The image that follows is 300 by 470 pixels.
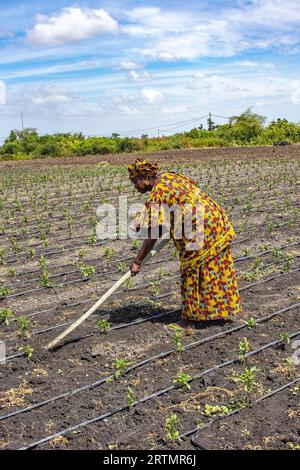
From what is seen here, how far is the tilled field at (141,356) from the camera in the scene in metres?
3.08

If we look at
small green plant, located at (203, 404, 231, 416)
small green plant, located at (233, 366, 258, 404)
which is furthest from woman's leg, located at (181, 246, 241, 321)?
small green plant, located at (203, 404, 231, 416)

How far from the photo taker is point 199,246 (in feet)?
13.4

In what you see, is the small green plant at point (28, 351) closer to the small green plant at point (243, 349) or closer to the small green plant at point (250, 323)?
the small green plant at point (243, 349)

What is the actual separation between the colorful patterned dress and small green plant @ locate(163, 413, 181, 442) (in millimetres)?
1255

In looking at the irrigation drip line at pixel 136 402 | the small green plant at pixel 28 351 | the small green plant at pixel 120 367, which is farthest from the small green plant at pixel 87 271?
the irrigation drip line at pixel 136 402

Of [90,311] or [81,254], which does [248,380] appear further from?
[81,254]

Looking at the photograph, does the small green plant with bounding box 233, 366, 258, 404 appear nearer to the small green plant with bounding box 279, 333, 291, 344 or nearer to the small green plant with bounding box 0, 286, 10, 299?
the small green plant with bounding box 279, 333, 291, 344

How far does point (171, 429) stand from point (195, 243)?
1.50m

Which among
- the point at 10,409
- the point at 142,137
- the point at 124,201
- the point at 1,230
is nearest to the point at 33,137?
the point at 142,137

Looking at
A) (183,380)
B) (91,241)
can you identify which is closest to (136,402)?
(183,380)

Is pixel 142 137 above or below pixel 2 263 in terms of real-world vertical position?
above

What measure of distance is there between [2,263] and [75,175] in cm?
1001
